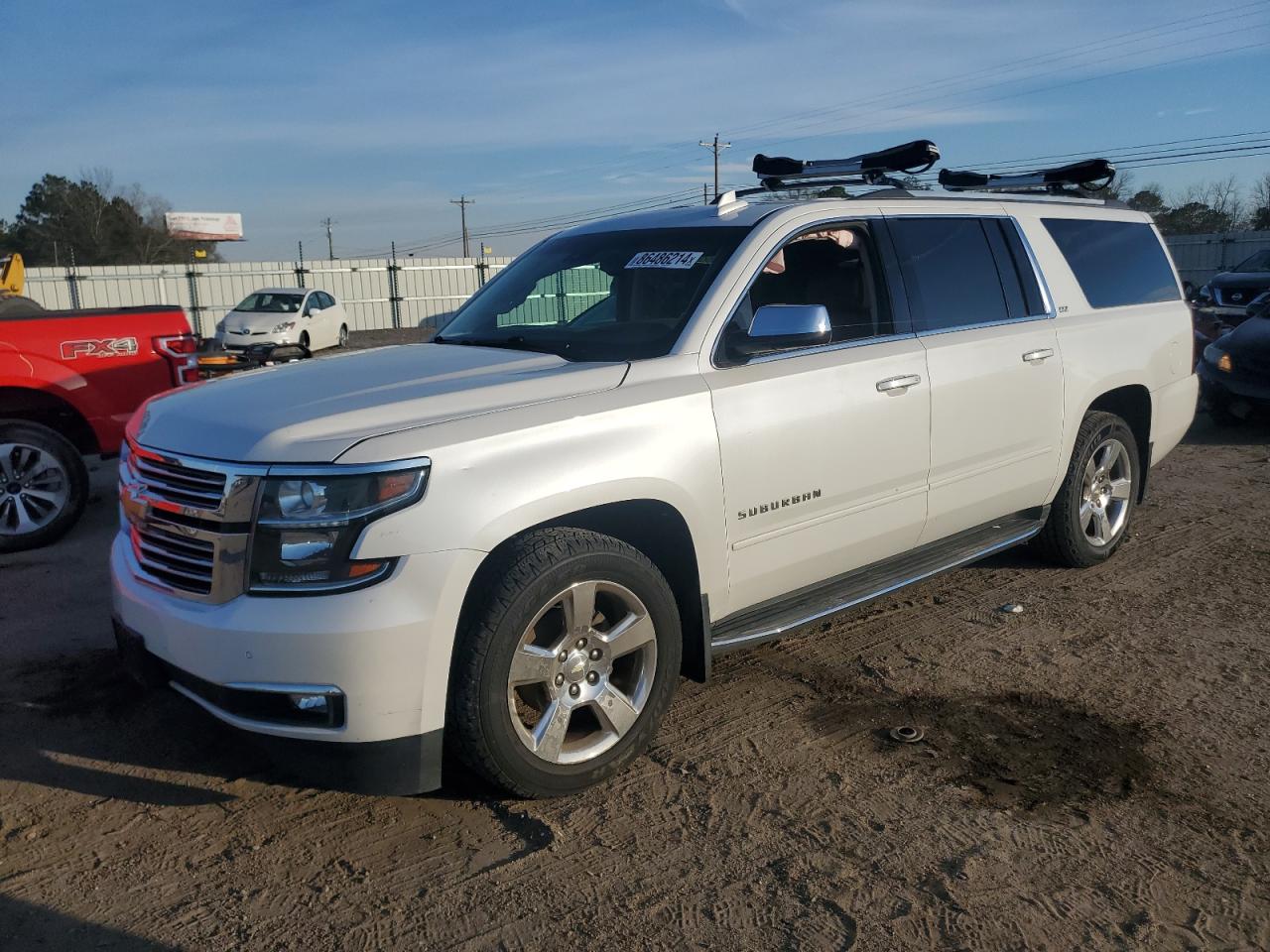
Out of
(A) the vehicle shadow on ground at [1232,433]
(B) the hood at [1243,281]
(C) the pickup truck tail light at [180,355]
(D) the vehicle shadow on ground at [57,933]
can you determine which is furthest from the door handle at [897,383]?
(B) the hood at [1243,281]

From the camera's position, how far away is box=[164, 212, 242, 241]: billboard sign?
7588cm

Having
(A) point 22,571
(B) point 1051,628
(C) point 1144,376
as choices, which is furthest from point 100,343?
(C) point 1144,376

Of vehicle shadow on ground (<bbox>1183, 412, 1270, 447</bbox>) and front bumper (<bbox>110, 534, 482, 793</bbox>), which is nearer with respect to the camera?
front bumper (<bbox>110, 534, 482, 793</bbox>)

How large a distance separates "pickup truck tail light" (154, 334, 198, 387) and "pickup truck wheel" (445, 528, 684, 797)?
15.3 feet

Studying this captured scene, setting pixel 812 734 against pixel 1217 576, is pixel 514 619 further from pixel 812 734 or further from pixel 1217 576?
pixel 1217 576

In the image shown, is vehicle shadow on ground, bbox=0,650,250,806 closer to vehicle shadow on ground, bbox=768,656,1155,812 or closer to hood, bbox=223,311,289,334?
vehicle shadow on ground, bbox=768,656,1155,812

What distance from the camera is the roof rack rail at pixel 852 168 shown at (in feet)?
16.6

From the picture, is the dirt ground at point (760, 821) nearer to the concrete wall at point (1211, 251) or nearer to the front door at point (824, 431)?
the front door at point (824, 431)

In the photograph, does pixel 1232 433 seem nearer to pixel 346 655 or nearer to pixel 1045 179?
pixel 1045 179

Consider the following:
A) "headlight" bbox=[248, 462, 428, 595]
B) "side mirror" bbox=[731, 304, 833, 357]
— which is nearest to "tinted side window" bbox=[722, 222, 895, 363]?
"side mirror" bbox=[731, 304, 833, 357]

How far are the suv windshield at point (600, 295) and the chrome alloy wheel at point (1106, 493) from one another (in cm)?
274

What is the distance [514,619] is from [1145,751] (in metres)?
2.34

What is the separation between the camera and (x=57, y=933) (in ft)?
9.12

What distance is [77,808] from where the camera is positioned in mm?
3439
